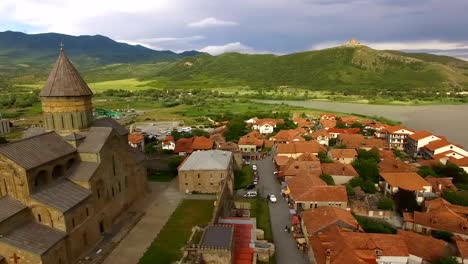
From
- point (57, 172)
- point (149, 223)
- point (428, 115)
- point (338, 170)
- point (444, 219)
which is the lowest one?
point (428, 115)

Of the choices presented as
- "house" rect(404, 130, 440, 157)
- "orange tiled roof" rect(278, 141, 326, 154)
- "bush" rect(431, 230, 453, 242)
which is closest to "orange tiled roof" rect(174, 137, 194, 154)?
"orange tiled roof" rect(278, 141, 326, 154)

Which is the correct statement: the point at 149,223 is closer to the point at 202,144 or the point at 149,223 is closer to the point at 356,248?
the point at 356,248

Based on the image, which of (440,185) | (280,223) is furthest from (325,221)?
(440,185)

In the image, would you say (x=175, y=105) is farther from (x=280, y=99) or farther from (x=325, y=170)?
(x=325, y=170)

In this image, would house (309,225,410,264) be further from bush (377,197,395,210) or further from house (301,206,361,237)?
bush (377,197,395,210)

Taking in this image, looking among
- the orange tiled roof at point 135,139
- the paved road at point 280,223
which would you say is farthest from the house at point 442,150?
the orange tiled roof at point 135,139

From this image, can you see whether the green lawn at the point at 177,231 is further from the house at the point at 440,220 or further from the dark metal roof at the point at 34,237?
the house at the point at 440,220

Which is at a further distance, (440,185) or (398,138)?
(398,138)
